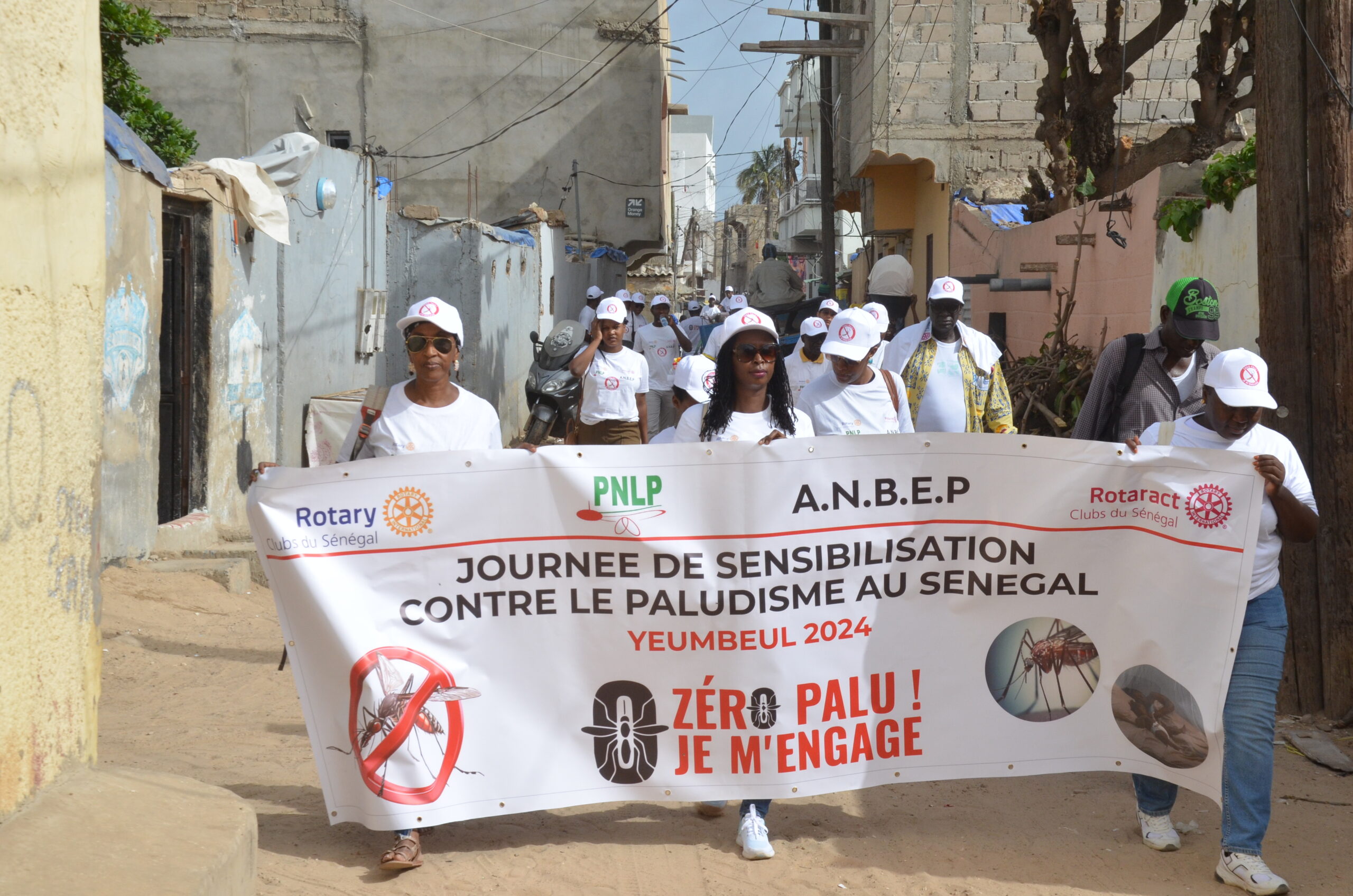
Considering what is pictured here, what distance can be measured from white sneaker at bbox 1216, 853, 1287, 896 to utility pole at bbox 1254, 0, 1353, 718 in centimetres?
198

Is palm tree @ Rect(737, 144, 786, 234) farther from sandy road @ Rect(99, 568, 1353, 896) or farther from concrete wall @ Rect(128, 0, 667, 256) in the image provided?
sandy road @ Rect(99, 568, 1353, 896)

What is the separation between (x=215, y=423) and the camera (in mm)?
9312

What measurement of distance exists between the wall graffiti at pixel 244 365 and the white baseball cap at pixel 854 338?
582 centimetres

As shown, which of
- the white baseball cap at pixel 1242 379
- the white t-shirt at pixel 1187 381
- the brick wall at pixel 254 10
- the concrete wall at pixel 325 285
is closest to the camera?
the white baseball cap at pixel 1242 379

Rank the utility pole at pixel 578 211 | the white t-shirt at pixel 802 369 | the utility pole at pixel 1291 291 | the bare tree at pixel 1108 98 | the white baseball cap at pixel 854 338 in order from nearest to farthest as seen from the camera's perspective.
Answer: the white baseball cap at pixel 854 338 → the utility pole at pixel 1291 291 → the white t-shirt at pixel 802 369 → the bare tree at pixel 1108 98 → the utility pole at pixel 578 211

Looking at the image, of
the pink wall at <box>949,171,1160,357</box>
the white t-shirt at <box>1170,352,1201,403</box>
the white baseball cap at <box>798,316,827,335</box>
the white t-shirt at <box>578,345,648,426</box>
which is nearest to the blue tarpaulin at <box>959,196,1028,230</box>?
the pink wall at <box>949,171,1160,357</box>

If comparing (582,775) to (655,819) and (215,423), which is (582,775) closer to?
(655,819)

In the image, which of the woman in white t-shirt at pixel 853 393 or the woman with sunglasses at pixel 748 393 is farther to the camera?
the woman in white t-shirt at pixel 853 393

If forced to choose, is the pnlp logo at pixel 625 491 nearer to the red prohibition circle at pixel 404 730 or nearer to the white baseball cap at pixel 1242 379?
the red prohibition circle at pixel 404 730

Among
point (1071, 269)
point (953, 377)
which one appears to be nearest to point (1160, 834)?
point (953, 377)

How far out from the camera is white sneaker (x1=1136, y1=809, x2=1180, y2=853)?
4.46 meters

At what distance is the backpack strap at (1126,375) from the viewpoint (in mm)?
5578

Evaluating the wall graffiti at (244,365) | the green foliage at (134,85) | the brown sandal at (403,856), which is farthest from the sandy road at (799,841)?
the green foliage at (134,85)

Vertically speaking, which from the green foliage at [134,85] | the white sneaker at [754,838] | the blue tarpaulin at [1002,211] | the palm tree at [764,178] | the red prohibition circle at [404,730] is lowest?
the white sneaker at [754,838]
